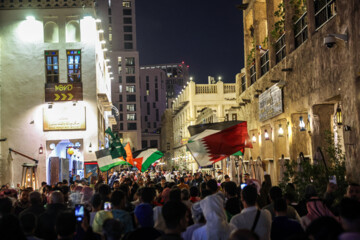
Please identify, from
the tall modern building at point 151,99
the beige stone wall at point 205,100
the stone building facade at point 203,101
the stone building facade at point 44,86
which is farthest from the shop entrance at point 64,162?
the tall modern building at point 151,99

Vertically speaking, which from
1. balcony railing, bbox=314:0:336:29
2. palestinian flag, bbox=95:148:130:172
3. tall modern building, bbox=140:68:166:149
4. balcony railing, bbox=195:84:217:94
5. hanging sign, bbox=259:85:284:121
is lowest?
palestinian flag, bbox=95:148:130:172

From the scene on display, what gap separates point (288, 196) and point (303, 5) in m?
12.3

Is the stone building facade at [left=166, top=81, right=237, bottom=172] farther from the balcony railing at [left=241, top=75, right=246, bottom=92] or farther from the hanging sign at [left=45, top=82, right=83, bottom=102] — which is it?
the balcony railing at [left=241, top=75, right=246, bottom=92]

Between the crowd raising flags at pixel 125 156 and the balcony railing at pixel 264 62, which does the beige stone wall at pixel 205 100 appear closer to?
the balcony railing at pixel 264 62

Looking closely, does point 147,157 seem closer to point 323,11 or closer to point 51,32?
point 323,11

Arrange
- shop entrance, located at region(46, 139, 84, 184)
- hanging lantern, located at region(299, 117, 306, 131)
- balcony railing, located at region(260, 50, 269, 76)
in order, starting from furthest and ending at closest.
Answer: shop entrance, located at region(46, 139, 84, 184), balcony railing, located at region(260, 50, 269, 76), hanging lantern, located at region(299, 117, 306, 131)

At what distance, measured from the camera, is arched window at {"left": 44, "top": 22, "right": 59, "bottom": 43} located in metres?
34.3

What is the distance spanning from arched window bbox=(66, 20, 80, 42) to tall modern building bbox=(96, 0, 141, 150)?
66.6m

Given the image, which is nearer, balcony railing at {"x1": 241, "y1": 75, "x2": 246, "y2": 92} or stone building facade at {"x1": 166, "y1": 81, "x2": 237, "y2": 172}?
balcony railing at {"x1": 241, "y1": 75, "x2": 246, "y2": 92}

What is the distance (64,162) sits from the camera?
2622cm

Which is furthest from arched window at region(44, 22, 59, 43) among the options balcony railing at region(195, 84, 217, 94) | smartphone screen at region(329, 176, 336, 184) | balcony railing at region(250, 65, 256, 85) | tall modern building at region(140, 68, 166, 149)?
tall modern building at region(140, 68, 166, 149)

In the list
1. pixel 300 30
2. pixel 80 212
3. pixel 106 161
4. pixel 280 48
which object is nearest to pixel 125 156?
pixel 106 161

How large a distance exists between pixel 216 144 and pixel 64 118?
23267 millimetres

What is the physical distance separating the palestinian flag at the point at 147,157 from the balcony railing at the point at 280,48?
6.94 meters
